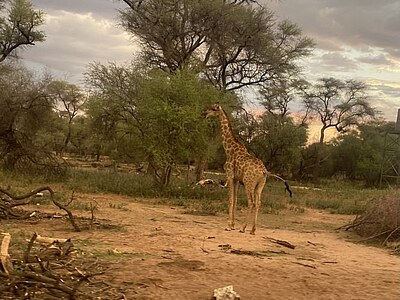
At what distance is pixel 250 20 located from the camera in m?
25.6

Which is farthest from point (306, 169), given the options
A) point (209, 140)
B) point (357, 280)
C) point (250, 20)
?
point (357, 280)

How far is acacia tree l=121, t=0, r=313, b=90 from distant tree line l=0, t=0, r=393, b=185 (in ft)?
0.16

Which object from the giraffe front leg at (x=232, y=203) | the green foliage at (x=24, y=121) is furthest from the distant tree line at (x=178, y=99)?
the giraffe front leg at (x=232, y=203)

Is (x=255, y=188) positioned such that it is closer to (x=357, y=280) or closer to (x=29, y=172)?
(x=357, y=280)

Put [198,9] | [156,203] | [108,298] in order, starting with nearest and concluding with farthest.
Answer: [108,298]
[156,203]
[198,9]

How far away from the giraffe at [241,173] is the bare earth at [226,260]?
1.65 feet

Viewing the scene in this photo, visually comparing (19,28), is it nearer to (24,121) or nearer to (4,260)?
(24,121)

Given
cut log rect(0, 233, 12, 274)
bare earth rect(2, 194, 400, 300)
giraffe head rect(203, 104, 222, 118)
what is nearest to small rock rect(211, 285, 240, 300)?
bare earth rect(2, 194, 400, 300)

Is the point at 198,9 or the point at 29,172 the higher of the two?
the point at 198,9

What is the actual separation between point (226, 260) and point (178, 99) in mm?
11025

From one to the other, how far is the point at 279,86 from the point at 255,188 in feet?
58.4

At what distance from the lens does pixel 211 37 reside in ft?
83.1

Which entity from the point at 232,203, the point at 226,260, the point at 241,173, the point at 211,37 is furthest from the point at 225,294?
the point at 211,37

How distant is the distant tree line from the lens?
18.6 m
